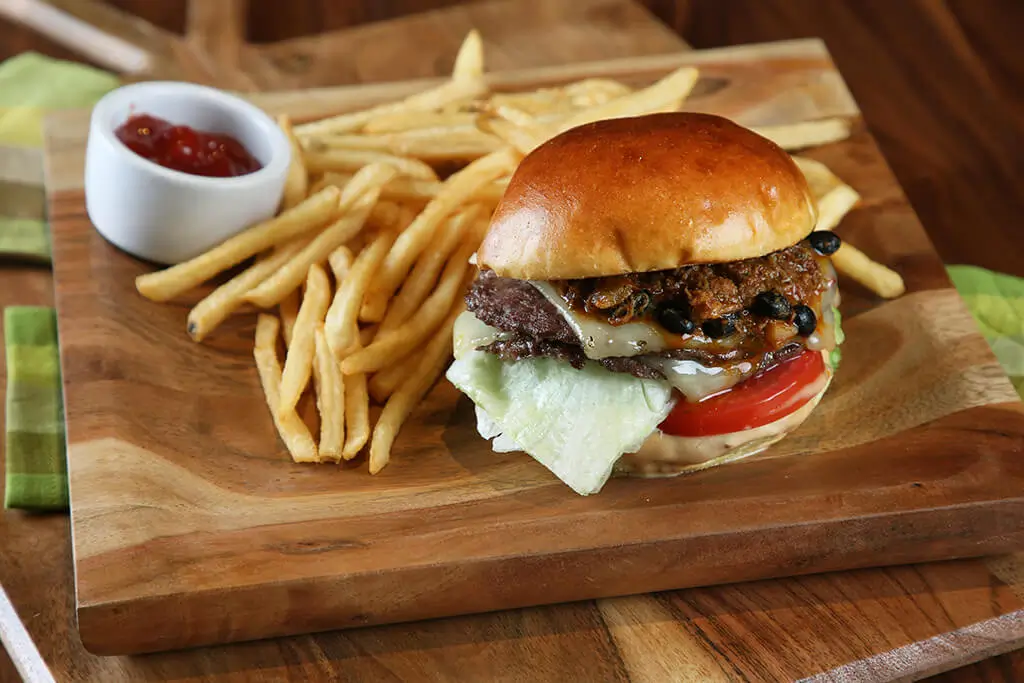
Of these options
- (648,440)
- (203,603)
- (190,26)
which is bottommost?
(190,26)

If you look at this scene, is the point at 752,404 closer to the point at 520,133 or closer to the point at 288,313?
the point at 520,133

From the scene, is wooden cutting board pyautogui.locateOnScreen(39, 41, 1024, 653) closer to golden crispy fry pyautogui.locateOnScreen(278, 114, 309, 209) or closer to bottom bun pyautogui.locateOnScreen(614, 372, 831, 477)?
bottom bun pyautogui.locateOnScreen(614, 372, 831, 477)

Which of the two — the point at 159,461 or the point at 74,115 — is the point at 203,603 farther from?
the point at 74,115

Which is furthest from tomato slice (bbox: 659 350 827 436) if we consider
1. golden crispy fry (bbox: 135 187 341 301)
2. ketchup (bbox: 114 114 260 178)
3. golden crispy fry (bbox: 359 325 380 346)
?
ketchup (bbox: 114 114 260 178)

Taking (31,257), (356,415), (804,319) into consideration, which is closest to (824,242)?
(804,319)

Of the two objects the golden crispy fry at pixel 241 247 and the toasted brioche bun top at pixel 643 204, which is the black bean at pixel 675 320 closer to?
the toasted brioche bun top at pixel 643 204

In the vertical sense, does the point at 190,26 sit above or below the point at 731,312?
below

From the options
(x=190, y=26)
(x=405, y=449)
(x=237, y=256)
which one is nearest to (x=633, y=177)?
(x=405, y=449)

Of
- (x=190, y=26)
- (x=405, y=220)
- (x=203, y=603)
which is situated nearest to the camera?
(x=203, y=603)

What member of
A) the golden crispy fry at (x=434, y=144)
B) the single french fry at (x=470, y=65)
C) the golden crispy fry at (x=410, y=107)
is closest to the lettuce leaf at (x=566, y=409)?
the golden crispy fry at (x=434, y=144)
